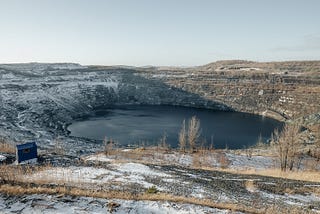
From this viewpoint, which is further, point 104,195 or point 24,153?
point 24,153

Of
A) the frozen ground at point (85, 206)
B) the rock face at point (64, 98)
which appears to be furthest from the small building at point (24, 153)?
the rock face at point (64, 98)

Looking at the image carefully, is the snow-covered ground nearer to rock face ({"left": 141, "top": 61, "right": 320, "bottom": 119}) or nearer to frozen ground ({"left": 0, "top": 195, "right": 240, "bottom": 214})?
frozen ground ({"left": 0, "top": 195, "right": 240, "bottom": 214})

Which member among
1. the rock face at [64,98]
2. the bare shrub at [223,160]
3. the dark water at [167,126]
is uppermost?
the rock face at [64,98]

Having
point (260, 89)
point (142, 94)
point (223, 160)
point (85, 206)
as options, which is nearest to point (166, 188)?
point (85, 206)

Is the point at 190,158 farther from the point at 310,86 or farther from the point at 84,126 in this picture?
the point at 310,86

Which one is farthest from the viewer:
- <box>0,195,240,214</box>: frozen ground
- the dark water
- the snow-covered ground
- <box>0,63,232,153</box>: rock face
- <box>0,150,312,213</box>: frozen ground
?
<box>0,63,232,153</box>: rock face

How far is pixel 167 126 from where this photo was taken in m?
89.4

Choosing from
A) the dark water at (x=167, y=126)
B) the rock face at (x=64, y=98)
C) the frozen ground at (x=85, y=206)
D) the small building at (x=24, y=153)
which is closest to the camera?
the frozen ground at (x=85, y=206)

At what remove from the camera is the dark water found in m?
74.6

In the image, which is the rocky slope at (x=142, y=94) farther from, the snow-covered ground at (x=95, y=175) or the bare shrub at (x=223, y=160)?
the snow-covered ground at (x=95, y=175)

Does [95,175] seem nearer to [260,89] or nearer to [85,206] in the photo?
[85,206]

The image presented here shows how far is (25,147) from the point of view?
23859 millimetres

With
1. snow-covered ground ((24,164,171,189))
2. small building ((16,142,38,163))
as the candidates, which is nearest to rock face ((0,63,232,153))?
small building ((16,142,38,163))

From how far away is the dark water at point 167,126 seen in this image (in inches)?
2936
